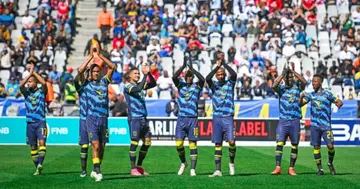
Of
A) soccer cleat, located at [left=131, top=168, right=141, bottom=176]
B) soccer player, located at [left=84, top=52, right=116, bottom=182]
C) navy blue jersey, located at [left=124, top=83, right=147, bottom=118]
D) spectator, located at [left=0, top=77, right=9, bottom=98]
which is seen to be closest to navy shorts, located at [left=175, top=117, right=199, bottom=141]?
navy blue jersey, located at [left=124, top=83, right=147, bottom=118]

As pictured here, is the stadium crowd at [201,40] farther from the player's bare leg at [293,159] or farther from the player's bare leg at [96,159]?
the player's bare leg at [96,159]

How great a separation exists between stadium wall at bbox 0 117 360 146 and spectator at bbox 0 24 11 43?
9.32 meters

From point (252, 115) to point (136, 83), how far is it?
15.2 meters

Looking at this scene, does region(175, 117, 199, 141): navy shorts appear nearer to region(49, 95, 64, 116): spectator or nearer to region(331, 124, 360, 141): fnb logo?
region(331, 124, 360, 141): fnb logo

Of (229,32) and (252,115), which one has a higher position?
(229,32)

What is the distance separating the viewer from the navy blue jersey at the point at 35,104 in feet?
72.2

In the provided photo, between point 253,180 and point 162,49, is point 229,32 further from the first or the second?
point 253,180

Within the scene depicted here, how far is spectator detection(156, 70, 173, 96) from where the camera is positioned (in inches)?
1524

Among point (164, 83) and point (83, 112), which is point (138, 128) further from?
point (164, 83)

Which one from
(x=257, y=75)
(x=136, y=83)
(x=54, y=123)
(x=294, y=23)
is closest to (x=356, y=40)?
(x=294, y=23)

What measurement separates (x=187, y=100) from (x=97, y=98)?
264cm

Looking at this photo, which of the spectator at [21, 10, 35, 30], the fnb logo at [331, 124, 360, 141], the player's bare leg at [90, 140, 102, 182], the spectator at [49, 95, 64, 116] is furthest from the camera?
the spectator at [21, 10, 35, 30]

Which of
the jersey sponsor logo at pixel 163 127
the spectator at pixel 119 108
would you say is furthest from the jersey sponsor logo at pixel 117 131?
the jersey sponsor logo at pixel 163 127

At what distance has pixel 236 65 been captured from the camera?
134 ft
